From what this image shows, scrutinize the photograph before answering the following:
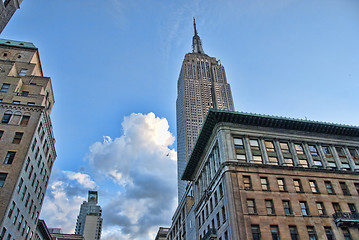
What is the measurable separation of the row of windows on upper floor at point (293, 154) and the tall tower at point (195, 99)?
111 meters

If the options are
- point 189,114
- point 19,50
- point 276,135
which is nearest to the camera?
point 276,135

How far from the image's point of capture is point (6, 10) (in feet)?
82.4

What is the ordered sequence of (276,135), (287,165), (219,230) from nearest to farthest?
(219,230) → (287,165) → (276,135)

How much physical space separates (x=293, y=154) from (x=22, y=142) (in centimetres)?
4457

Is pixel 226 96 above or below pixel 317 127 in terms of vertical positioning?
above

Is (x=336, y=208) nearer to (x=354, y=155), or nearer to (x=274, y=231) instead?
(x=274, y=231)

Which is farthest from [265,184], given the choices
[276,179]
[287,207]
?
[287,207]

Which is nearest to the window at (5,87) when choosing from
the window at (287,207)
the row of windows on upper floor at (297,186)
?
the row of windows on upper floor at (297,186)

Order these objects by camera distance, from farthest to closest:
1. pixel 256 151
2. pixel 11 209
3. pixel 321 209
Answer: pixel 256 151 < pixel 11 209 < pixel 321 209

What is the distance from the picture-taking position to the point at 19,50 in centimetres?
6981

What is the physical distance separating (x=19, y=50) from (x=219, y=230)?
60.4m

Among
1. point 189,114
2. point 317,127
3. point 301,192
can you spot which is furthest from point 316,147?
point 189,114

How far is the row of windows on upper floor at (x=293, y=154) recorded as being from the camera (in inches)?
1784

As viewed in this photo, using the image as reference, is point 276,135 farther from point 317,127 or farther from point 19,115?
point 19,115
